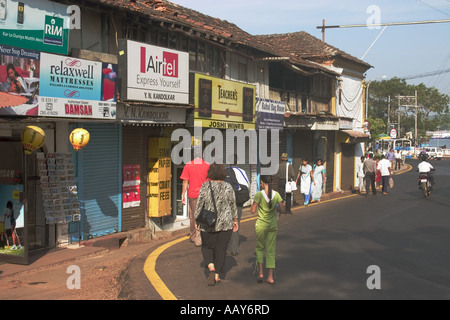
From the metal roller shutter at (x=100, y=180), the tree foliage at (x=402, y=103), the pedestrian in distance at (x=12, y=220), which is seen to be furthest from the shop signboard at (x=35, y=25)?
the tree foliage at (x=402, y=103)

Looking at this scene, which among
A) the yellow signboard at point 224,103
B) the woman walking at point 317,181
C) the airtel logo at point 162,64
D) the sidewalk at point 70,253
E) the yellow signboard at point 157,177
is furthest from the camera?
the woman walking at point 317,181

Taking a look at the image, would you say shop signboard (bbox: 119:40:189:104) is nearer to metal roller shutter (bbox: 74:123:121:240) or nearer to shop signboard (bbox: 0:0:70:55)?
metal roller shutter (bbox: 74:123:121:240)

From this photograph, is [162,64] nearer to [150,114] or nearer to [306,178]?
[150,114]

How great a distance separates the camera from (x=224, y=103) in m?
15.2

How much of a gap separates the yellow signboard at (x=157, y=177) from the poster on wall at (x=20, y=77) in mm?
4154

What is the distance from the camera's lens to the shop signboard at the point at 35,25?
850 centimetres

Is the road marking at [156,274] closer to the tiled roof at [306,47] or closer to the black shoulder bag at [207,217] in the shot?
the black shoulder bag at [207,217]

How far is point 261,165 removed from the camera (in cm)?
1914

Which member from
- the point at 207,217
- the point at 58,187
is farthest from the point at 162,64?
the point at 207,217

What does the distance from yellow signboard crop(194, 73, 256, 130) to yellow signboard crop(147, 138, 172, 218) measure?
1591 millimetres

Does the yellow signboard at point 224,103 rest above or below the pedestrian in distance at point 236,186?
above

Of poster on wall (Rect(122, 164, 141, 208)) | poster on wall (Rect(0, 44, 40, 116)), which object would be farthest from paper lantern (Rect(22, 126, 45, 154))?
poster on wall (Rect(122, 164, 141, 208))
